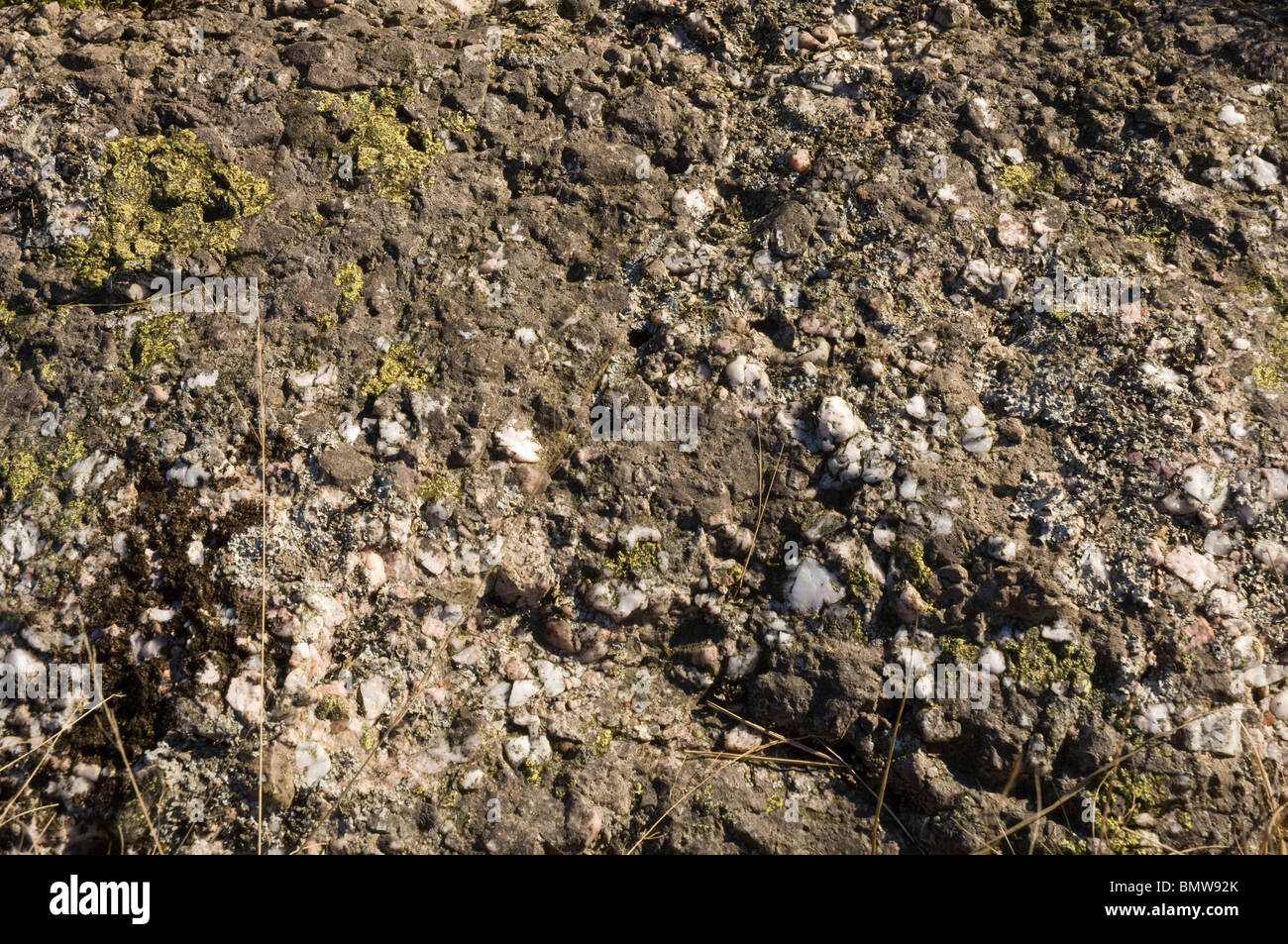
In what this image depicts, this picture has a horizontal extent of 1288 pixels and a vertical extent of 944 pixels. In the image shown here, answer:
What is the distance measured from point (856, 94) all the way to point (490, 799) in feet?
9.08

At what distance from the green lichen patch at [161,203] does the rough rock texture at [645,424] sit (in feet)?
0.05

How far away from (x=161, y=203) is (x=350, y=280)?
72 centimetres

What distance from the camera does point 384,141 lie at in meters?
2.99

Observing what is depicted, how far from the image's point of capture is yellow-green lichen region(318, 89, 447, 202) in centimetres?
294

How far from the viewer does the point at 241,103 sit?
9.88 feet

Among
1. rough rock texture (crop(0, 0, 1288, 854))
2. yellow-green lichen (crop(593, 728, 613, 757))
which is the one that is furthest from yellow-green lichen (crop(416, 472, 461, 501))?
yellow-green lichen (crop(593, 728, 613, 757))

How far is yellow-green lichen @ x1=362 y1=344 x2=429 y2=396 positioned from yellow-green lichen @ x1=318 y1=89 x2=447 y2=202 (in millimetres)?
616

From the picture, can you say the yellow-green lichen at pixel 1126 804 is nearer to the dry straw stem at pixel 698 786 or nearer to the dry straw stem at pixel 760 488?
the dry straw stem at pixel 698 786

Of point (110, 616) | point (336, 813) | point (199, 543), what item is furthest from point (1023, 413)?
point (110, 616)

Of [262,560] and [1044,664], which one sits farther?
[262,560]

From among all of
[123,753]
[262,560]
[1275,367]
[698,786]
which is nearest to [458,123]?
[262,560]

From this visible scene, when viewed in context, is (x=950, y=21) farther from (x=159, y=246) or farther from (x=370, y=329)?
(x=159, y=246)

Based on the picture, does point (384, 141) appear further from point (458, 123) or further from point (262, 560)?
point (262, 560)

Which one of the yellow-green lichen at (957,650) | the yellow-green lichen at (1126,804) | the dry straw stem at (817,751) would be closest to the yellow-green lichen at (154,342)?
the dry straw stem at (817,751)
